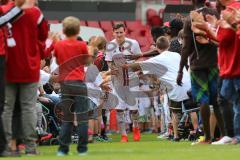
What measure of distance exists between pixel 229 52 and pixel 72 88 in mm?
2853

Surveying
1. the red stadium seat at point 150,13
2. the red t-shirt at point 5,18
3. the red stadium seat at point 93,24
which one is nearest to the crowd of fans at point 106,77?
the red t-shirt at point 5,18

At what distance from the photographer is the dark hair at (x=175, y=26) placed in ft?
55.8

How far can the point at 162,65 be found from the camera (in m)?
16.2

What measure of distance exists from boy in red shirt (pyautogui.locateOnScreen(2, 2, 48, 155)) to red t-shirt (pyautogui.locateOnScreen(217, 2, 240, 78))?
2883mm

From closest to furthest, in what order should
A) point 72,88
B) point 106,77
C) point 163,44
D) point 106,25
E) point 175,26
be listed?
point 72,88 < point 163,44 < point 106,77 < point 175,26 < point 106,25

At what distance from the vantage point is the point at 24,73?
36.4 ft

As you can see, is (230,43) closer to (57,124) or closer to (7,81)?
(7,81)

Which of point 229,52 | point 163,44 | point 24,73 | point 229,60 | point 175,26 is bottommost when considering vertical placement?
point 24,73

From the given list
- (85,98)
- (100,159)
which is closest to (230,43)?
(85,98)

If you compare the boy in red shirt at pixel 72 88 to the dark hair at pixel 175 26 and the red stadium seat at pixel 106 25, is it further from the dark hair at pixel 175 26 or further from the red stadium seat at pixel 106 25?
the red stadium seat at pixel 106 25

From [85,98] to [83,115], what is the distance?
0.71 feet

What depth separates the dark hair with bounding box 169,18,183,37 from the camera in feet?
55.8

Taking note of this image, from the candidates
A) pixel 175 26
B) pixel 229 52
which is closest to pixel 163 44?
pixel 175 26

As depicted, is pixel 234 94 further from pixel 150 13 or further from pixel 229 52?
pixel 150 13
